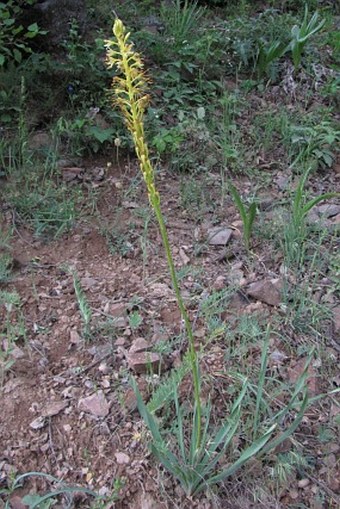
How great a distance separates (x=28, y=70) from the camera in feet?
11.9

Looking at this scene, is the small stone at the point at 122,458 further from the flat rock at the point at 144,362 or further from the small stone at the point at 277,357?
the small stone at the point at 277,357

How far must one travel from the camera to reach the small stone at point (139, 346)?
2.36 meters

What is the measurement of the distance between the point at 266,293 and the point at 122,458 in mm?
993

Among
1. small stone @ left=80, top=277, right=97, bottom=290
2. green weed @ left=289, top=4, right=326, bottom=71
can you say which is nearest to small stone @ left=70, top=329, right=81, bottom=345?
small stone @ left=80, top=277, right=97, bottom=290

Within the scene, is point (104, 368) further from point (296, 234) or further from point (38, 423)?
point (296, 234)

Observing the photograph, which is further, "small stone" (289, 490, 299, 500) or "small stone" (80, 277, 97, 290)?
"small stone" (80, 277, 97, 290)

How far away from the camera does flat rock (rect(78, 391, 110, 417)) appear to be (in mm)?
2171

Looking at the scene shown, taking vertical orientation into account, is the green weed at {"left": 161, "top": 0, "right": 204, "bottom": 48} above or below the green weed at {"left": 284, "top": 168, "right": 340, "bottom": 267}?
above

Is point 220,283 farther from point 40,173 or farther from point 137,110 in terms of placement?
point 137,110

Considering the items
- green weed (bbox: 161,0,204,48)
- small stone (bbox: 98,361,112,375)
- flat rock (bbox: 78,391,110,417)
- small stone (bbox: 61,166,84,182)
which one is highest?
green weed (bbox: 161,0,204,48)

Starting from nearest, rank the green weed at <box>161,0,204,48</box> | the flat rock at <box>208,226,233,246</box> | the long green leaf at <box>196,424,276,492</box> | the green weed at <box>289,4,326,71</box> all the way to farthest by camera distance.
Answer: the long green leaf at <box>196,424,276,492</box>, the flat rock at <box>208,226,233,246</box>, the green weed at <box>289,4,326,71</box>, the green weed at <box>161,0,204,48</box>

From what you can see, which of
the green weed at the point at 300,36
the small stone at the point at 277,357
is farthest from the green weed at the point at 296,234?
the green weed at the point at 300,36

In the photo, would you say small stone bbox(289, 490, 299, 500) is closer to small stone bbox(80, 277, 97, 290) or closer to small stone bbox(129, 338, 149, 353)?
small stone bbox(129, 338, 149, 353)

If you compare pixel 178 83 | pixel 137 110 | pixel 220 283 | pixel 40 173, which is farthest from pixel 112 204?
pixel 137 110
